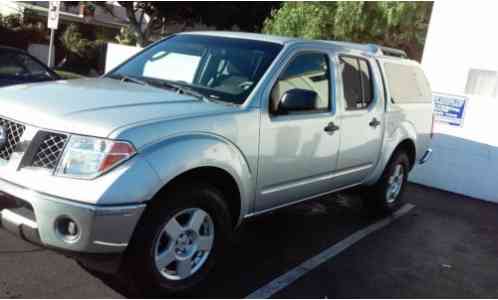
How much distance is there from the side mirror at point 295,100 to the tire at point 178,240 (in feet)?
2.80

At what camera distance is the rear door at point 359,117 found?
4863mm

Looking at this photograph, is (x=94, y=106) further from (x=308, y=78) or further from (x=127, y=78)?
(x=308, y=78)

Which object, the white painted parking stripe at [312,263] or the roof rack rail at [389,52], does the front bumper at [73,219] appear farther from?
the roof rack rail at [389,52]

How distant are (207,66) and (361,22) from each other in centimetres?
1160

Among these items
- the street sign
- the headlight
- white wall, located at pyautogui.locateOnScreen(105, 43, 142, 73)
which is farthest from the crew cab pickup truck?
white wall, located at pyautogui.locateOnScreen(105, 43, 142, 73)

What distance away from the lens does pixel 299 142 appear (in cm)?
422

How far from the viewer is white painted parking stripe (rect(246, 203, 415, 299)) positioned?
3.89 metres

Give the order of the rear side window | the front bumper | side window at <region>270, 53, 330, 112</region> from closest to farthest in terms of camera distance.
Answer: the front bumper < side window at <region>270, 53, 330, 112</region> < the rear side window

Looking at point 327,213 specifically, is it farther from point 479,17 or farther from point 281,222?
point 479,17

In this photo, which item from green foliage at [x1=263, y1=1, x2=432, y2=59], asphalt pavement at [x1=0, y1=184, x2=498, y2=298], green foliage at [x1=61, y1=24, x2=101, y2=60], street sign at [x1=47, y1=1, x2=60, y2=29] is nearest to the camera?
asphalt pavement at [x1=0, y1=184, x2=498, y2=298]

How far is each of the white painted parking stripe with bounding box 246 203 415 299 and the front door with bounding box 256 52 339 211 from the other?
0.56 m

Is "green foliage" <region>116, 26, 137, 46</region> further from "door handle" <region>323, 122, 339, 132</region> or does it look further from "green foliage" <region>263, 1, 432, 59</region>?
"door handle" <region>323, 122, 339, 132</region>

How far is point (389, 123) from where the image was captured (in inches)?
221

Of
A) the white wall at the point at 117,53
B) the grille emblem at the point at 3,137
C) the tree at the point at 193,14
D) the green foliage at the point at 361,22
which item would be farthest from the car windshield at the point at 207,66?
the tree at the point at 193,14
